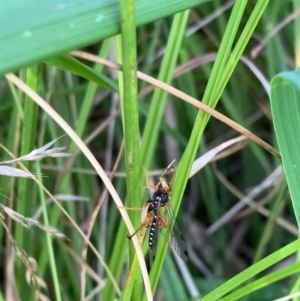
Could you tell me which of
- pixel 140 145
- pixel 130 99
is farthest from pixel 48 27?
pixel 140 145

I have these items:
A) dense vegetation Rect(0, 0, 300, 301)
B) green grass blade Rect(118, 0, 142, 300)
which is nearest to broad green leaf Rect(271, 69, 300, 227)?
dense vegetation Rect(0, 0, 300, 301)

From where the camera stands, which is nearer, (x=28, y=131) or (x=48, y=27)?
(x=48, y=27)

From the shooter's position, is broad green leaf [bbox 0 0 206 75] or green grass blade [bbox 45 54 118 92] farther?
green grass blade [bbox 45 54 118 92]

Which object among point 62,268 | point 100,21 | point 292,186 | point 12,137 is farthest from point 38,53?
point 62,268

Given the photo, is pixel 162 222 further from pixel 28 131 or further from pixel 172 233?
pixel 28 131

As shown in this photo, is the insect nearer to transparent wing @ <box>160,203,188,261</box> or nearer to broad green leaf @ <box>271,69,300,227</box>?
transparent wing @ <box>160,203,188,261</box>
